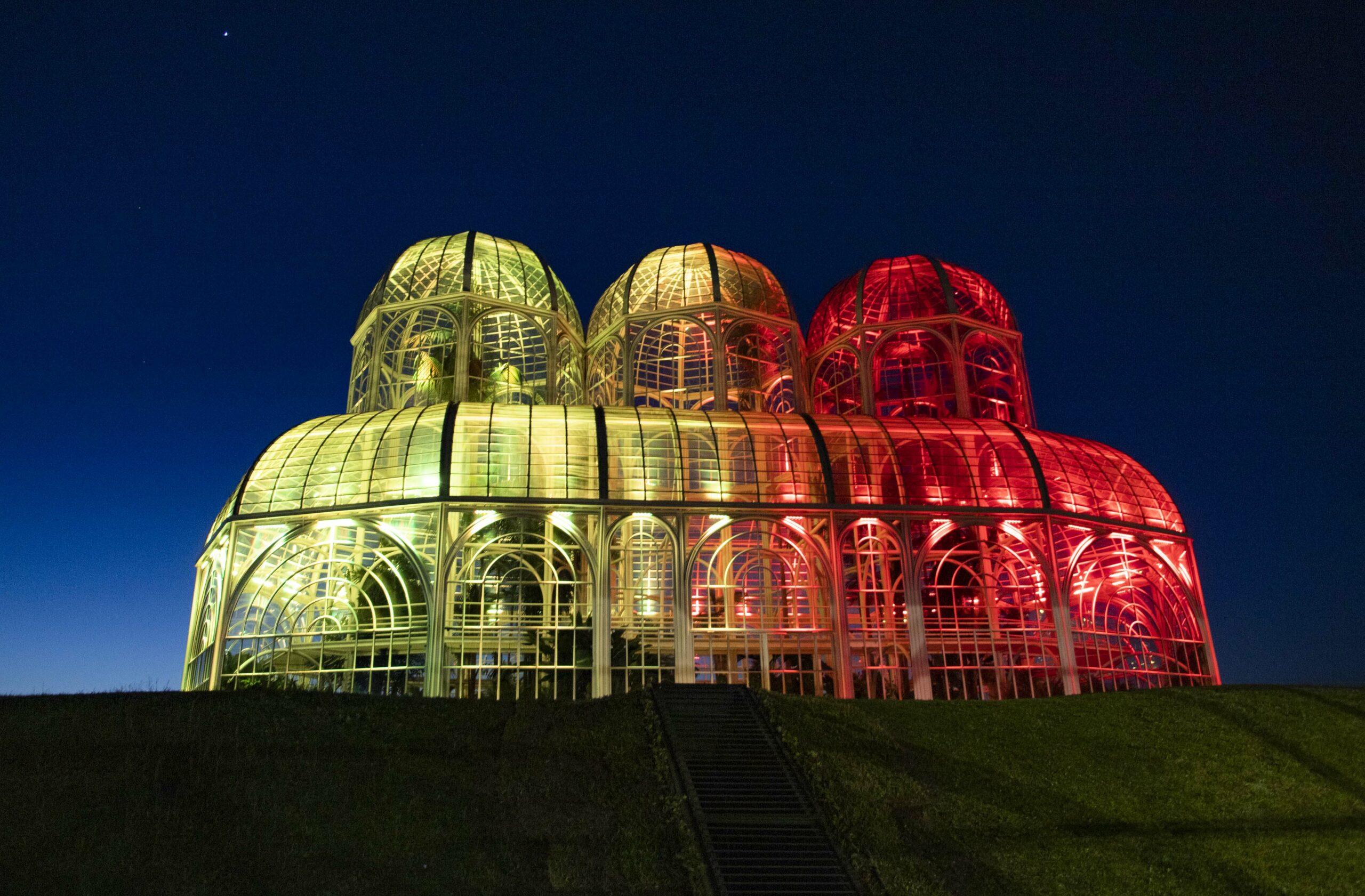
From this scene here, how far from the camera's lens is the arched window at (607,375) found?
160 ft

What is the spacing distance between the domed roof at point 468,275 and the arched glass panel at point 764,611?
16.2 m

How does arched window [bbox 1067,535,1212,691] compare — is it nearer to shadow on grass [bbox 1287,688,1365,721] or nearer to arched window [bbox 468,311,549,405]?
shadow on grass [bbox 1287,688,1365,721]

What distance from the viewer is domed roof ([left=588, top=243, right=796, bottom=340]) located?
48.9 meters

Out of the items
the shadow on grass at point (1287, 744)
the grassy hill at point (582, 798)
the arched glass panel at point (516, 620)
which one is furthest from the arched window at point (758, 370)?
the shadow on grass at point (1287, 744)

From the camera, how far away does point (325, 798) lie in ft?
69.2

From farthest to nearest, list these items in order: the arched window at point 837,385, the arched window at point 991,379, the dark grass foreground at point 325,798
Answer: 1. the arched window at point 837,385
2. the arched window at point 991,379
3. the dark grass foreground at point 325,798

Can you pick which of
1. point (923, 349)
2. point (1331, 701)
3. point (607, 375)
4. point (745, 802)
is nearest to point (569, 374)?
point (607, 375)

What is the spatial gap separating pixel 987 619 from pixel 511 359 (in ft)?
77.7

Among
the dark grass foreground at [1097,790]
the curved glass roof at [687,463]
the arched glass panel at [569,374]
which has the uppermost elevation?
the arched glass panel at [569,374]

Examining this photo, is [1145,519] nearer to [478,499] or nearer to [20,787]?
[478,499]

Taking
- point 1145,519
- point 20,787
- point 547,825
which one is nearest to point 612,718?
point 547,825

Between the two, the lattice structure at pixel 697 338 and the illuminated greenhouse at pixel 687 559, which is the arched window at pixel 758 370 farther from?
the illuminated greenhouse at pixel 687 559

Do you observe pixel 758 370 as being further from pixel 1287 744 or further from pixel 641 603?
pixel 1287 744

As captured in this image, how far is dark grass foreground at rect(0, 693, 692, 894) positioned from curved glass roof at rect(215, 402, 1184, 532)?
10676 mm
